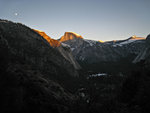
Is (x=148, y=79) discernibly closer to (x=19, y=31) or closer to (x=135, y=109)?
(x=135, y=109)

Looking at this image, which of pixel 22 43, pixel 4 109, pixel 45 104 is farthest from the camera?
pixel 22 43

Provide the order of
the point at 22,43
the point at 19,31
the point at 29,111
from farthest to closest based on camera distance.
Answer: the point at 19,31 < the point at 22,43 < the point at 29,111

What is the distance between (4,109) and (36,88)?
33.8ft

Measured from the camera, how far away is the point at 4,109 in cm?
2208

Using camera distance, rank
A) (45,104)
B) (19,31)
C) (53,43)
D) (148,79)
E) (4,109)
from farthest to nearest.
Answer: (53,43), (19,31), (148,79), (45,104), (4,109)

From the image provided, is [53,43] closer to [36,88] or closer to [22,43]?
[22,43]

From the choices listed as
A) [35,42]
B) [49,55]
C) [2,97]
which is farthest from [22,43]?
[2,97]

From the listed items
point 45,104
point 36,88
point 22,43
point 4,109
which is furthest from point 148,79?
point 22,43

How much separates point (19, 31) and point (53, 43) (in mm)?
52267

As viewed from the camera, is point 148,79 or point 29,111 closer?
point 29,111

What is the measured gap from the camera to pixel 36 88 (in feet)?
105

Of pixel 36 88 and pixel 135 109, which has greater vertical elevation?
pixel 36 88

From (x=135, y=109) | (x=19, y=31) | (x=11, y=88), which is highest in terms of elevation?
(x=19, y=31)

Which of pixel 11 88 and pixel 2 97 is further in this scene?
pixel 11 88
